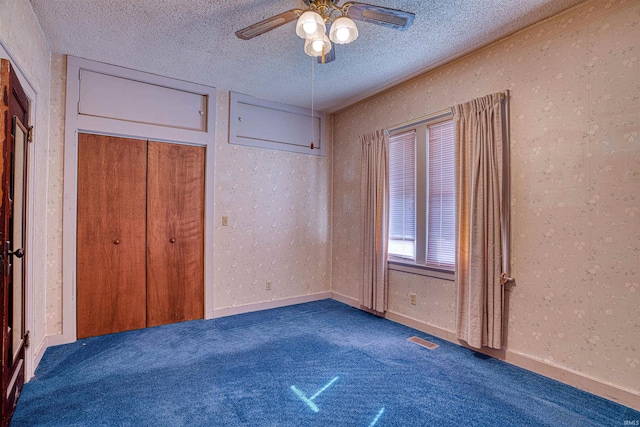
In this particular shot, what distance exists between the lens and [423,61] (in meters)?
3.20

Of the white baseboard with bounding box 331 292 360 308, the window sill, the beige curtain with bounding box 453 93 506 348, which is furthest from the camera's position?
the white baseboard with bounding box 331 292 360 308

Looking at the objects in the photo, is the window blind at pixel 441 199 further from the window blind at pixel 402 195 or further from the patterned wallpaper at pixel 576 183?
the patterned wallpaper at pixel 576 183

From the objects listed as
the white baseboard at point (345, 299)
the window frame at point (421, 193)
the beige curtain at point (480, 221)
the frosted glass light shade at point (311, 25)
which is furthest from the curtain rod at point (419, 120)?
the white baseboard at point (345, 299)

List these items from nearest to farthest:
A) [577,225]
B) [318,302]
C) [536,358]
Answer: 1. [577,225]
2. [536,358]
3. [318,302]

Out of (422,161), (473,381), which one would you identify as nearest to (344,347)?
(473,381)

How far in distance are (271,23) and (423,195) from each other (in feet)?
7.39

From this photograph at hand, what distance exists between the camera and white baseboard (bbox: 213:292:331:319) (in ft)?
13.0

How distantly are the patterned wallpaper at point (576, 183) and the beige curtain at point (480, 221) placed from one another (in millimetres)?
120

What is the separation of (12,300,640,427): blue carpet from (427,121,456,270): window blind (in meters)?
0.82

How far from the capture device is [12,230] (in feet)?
6.82

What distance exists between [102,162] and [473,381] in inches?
151

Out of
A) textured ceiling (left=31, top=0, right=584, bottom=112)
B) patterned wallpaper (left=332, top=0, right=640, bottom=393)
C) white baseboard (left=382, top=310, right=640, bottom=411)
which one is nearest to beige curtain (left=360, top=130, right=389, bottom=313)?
textured ceiling (left=31, top=0, right=584, bottom=112)

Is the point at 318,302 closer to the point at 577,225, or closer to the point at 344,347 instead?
the point at 344,347

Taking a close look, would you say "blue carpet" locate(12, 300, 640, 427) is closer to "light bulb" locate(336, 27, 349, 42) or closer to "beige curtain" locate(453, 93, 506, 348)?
"beige curtain" locate(453, 93, 506, 348)
